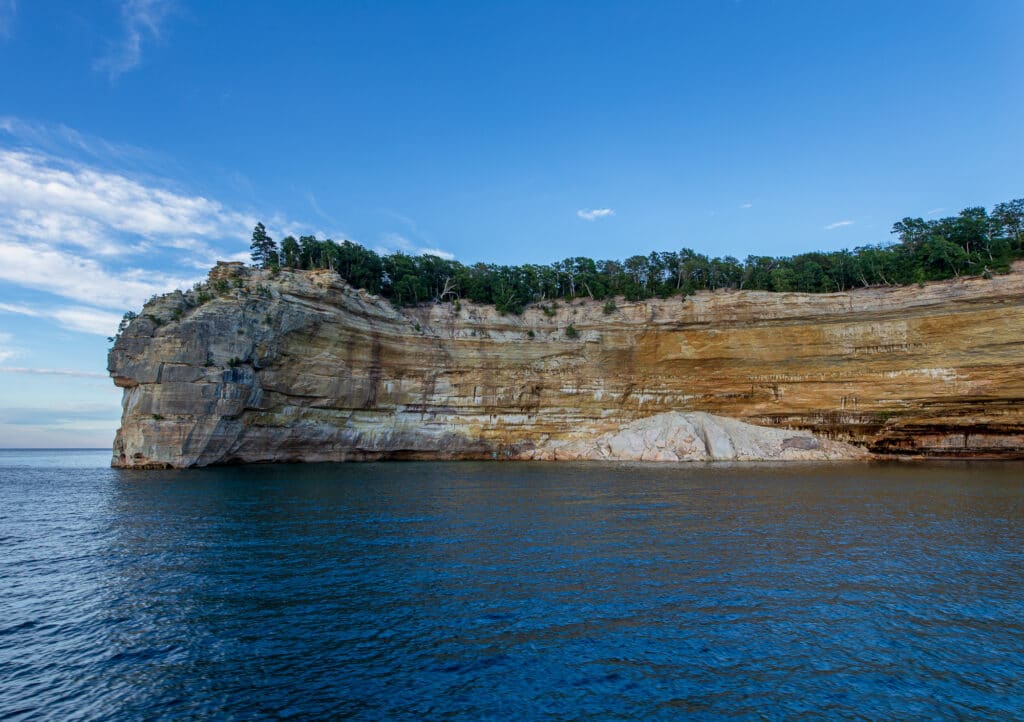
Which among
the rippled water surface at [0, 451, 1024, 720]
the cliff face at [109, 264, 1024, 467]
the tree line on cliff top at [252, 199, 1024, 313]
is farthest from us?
the tree line on cliff top at [252, 199, 1024, 313]

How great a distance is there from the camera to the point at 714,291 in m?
60.4

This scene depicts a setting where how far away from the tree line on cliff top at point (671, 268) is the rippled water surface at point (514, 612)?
37.4m

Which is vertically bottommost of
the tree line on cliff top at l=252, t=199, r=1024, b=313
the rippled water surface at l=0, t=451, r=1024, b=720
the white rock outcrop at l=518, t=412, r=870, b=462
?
the white rock outcrop at l=518, t=412, r=870, b=462

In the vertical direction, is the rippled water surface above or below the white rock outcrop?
above

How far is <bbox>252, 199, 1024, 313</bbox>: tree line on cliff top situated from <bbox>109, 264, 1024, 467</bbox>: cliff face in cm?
325

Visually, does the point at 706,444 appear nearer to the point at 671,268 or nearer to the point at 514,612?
the point at 671,268

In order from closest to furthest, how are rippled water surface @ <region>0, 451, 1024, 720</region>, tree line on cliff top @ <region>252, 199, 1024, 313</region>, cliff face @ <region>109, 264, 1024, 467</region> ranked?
rippled water surface @ <region>0, 451, 1024, 720</region> < cliff face @ <region>109, 264, 1024, 467</region> < tree line on cliff top @ <region>252, 199, 1024, 313</region>

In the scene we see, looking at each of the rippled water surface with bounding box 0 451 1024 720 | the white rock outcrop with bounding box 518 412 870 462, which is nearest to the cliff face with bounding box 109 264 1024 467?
the white rock outcrop with bounding box 518 412 870 462

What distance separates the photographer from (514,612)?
12.5 m

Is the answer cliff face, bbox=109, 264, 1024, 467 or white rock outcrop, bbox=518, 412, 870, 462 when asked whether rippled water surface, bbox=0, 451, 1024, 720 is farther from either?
white rock outcrop, bbox=518, 412, 870, 462

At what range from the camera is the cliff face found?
1873 inches

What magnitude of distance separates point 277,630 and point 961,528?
25.1 m

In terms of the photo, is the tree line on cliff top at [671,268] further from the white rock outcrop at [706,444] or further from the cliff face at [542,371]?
the white rock outcrop at [706,444]

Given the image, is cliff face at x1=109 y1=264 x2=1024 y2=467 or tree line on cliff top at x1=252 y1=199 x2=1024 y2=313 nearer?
cliff face at x1=109 y1=264 x2=1024 y2=467
